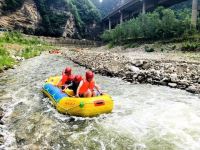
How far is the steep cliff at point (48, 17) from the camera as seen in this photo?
2692 inches

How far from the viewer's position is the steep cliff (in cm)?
6838

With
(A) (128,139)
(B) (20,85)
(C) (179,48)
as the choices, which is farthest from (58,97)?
(C) (179,48)

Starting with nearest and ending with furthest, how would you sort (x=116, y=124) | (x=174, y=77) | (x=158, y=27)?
(x=116, y=124) → (x=174, y=77) → (x=158, y=27)

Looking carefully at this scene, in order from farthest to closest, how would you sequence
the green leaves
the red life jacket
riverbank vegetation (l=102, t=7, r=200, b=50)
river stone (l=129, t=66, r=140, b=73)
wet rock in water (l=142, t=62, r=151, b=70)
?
the green leaves, riverbank vegetation (l=102, t=7, r=200, b=50), wet rock in water (l=142, t=62, r=151, b=70), river stone (l=129, t=66, r=140, b=73), the red life jacket

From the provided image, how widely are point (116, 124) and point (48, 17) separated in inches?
2899

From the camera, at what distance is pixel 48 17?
8044 cm

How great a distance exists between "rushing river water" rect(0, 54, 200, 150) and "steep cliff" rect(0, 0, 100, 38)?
55.8 metres

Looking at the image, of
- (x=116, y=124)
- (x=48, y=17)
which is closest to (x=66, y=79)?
(x=116, y=124)

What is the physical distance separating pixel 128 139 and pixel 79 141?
4.69 feet

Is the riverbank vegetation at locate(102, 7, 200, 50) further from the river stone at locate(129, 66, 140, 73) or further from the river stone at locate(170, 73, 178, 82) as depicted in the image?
the river stone at locate(170, 73, 178, 82)

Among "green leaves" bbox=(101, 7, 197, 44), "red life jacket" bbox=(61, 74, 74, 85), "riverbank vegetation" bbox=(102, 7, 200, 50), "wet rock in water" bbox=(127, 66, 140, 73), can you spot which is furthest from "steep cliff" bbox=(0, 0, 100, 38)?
"red life jacket" bbox=(61, 74, 74, 85)

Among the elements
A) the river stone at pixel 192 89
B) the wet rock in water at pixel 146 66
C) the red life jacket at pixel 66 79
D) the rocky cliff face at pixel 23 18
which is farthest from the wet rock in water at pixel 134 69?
the rocky cliff face at pixel 23 18

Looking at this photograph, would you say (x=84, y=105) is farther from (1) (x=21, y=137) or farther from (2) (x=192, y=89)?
(2) (x=192, y=89)

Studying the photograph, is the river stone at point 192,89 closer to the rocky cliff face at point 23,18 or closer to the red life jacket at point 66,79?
the red life jacket at point 66,79
